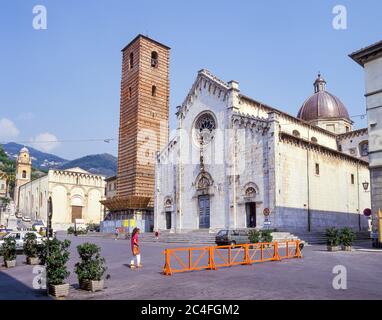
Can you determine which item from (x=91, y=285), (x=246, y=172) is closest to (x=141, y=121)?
(x=246, y=172)

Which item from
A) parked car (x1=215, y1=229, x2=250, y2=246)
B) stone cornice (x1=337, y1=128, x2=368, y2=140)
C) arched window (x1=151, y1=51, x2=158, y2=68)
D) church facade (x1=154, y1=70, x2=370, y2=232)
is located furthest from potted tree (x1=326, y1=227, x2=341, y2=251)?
arched window (x1=151, y1=51, x2=158, y2=68)

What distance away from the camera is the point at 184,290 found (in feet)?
36.3

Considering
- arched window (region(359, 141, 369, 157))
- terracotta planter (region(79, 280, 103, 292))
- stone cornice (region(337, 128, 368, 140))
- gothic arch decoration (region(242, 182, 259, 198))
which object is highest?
stone cornice (region(337, 128, 368, 140))

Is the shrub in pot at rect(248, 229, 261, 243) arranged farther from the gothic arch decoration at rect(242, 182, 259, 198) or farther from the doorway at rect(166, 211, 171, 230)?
the doorway at rect(166, 211, 171, 230)

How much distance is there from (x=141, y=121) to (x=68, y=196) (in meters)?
34.4

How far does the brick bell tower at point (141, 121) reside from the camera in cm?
5288

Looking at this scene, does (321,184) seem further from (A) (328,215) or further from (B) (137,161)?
(B) (137,161)

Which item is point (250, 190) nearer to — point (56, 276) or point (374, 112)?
point (374, 112)

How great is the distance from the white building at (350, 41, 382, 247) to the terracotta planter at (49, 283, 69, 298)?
830 inches

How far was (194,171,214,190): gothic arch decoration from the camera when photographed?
1585 inches

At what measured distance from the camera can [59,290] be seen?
1058cm

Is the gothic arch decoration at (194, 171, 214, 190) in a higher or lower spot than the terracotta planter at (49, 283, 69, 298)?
higher
